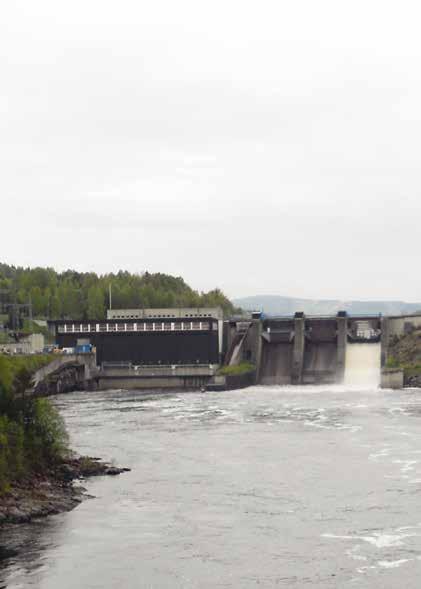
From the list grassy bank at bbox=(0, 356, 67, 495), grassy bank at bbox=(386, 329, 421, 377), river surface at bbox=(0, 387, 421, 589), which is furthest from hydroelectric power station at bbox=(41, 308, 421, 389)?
grassy bank at bbox=(0, 356, 67, 495)

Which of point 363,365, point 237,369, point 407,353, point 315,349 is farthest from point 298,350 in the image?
point 407,353

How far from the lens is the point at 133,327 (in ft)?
431

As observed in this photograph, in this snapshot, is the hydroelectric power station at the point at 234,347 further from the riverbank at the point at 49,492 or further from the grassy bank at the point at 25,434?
the grassy bank at the point at 25,434

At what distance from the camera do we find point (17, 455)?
49.6 metres

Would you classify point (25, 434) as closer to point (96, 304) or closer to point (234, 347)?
point (234, 347)

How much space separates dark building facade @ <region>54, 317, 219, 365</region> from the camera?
128 metres

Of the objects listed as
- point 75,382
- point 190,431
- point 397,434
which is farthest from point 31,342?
point 397,434

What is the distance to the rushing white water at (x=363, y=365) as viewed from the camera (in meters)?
124

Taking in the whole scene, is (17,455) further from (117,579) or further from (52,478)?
(117,579)

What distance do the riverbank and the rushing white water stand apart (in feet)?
233

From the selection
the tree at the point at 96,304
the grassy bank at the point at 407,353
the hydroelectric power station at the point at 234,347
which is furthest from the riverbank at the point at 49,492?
the tree at the point at 96,304

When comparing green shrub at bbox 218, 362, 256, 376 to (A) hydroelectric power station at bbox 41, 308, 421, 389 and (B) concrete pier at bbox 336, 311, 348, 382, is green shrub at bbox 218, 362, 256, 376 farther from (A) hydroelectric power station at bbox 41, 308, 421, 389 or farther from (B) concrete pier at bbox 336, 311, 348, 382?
(B) concrete pier at bbox 336, 311, 348, 382

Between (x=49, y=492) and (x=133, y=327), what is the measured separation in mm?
83736

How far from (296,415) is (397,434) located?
1609 cm
